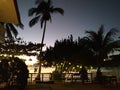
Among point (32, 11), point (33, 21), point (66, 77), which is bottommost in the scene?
point (66, 77)

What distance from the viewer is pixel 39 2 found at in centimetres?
3372

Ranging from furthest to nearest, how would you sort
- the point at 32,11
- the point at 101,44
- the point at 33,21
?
the point at 32,11, the point at 33,21, the point at 101,44

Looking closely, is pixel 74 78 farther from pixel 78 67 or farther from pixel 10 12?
pixel 10 12

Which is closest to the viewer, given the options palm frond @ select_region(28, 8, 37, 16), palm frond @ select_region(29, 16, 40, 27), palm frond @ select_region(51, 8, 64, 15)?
palm frond @ select_region(29, 16, 40, 27)

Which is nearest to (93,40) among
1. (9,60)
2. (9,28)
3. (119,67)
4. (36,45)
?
(119,67)

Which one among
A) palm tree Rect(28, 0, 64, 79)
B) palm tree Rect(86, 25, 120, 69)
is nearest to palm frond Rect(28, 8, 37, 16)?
palm tree Rect(28, 0, 64, 79)

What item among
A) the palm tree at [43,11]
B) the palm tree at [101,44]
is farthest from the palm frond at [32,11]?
the palm tree at [101,44]

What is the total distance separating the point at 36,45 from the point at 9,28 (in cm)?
478

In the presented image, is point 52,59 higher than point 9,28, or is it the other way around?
point 9,28

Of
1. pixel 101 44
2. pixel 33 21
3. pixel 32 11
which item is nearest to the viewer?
pixel 101 44

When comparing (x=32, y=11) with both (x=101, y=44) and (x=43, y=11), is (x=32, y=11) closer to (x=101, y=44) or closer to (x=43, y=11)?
(x=43, y=11)

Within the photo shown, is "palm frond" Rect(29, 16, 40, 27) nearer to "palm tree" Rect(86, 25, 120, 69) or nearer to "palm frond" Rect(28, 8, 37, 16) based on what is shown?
"palm frond" Rect(28, 8, 37, 16)

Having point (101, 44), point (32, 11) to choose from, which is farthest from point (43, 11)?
point (101, 44)

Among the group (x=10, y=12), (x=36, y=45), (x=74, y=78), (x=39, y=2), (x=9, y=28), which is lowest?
(x=74, y=78)
